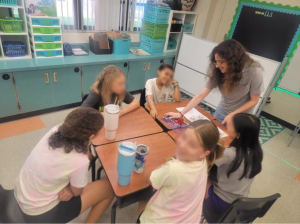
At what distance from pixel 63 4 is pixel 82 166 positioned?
8.93 feet

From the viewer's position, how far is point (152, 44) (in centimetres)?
353

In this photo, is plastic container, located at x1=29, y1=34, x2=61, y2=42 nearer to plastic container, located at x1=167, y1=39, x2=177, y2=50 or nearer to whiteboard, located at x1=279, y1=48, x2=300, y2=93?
plastic container, located at x1=167, y1=39, x2=177, y2=50

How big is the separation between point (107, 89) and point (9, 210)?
1.05 meters

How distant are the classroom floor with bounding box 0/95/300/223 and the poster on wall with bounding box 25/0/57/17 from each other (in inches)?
51.9

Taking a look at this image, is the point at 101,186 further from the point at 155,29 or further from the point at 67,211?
the point at 155,29

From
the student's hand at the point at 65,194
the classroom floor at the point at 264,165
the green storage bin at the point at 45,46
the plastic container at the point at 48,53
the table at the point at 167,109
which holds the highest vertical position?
the green storage bin at the point at 45,46

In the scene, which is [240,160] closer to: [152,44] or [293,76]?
[293,76]

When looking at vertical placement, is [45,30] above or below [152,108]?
above

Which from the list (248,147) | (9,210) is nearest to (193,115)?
(248,147)

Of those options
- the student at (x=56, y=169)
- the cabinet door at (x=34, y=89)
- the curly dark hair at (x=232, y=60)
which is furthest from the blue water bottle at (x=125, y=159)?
the cabinet door at (x=34, y=89)

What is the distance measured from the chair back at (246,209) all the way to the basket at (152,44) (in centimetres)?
298

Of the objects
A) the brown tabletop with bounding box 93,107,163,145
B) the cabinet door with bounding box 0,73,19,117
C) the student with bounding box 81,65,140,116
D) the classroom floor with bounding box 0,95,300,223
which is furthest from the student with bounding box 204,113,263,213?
the cabinet door with bounding box 0,73,19,117

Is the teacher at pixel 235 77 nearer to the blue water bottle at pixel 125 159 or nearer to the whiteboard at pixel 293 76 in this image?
the blue water bottle at pixel 125 159

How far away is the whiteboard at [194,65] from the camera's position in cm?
328
